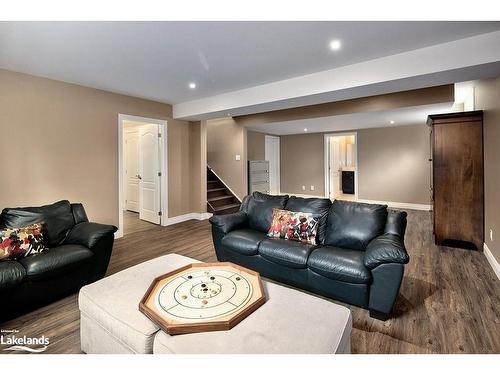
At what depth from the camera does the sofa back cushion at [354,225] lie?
7.83ft

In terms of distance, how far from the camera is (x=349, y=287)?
2111 mm

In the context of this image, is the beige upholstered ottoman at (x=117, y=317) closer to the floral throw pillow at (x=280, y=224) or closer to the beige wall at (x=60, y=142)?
the floral throw pillow at (x=280, y=224)

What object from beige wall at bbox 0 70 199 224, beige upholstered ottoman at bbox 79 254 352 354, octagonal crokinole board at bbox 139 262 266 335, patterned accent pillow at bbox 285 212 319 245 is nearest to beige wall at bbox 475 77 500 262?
patterned accent pillow at bbox 285 212 319 245

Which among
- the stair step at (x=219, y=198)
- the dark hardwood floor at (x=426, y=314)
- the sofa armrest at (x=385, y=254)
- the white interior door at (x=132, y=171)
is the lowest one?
→ the dark hardwood floor at (x=426, y=314)

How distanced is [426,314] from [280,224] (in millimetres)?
1421

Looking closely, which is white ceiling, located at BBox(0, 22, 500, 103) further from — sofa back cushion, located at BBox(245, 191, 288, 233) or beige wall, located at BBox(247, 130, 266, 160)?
beige wall, located at BBox(247, 130, 266, 160)

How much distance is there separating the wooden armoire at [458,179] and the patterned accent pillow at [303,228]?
235 centimetres

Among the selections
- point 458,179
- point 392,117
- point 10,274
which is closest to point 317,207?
point 458,179

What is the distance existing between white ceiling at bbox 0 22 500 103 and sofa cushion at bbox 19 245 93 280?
75.9 inches

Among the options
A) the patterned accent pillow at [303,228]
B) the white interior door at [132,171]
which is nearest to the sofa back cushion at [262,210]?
the patterned accent pillow at [303,228]

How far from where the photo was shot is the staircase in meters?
5.97

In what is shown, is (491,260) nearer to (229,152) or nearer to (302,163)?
(229,152)
